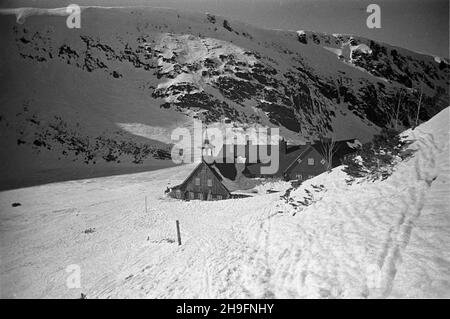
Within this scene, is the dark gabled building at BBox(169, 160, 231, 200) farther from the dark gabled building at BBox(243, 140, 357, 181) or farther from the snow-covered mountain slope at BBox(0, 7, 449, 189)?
the snow-covered mountain slope at BBox(0, 7, 449, 189)

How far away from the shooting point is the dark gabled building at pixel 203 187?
29359mm

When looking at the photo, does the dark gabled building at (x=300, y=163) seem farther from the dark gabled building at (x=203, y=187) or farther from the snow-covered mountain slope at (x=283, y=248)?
the snow-covered mountain slope at (x=283, y=248)

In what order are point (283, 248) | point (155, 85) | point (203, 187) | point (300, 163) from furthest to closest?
point (155, 85) → point (300, 163) → point (203, 187) → point (283, 248)

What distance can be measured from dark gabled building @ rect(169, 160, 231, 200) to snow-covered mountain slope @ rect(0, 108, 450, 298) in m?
9.28

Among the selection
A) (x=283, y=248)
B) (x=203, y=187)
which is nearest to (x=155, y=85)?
(x=203, y=187)

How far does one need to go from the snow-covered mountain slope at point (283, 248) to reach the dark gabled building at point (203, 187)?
30.5ft

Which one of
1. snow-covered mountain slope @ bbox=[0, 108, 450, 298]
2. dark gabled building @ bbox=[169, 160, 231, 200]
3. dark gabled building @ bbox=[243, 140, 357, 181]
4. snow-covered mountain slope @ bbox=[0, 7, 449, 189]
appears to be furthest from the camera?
snow-covered mountain slope @ bbox=[0, 7, 449, 189]

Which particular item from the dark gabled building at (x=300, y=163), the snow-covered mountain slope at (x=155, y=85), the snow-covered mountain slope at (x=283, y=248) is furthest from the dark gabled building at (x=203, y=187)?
A: the snow-covered mountain slope at (x=155, y=85)

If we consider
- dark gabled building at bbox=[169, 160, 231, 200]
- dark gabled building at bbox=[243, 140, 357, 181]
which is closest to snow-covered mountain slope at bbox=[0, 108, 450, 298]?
dark gabled building at bbox=[169, 160, 231, 200]

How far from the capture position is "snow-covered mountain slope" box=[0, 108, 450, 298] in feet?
22.1

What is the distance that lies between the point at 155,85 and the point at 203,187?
63.4 metres

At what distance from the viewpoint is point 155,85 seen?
85.0 meters

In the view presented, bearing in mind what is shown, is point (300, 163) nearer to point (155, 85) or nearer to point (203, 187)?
point (203, 187)
